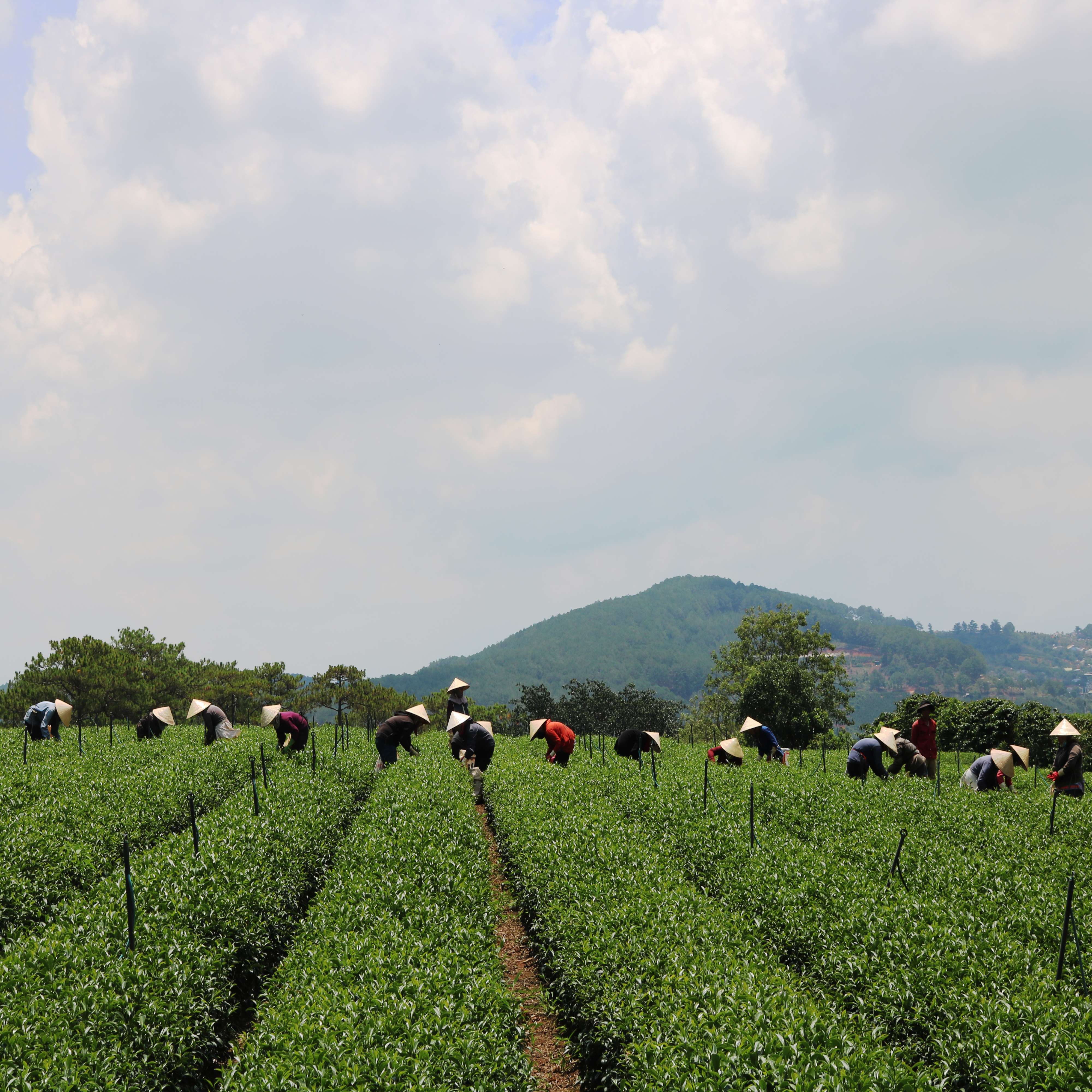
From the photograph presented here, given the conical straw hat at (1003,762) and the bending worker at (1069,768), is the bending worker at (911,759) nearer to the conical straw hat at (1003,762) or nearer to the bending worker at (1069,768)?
the conical straw hat at (1003,762)

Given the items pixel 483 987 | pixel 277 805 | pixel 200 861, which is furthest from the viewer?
pixel 277 805

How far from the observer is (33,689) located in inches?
1734

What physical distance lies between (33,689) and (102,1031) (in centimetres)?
4948

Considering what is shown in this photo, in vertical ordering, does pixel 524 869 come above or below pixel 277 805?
below

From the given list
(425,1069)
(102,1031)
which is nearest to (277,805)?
(102,1031)

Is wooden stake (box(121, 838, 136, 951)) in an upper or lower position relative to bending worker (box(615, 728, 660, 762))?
upper

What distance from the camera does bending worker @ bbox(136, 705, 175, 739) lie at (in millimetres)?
22984

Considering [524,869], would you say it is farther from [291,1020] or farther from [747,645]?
[747,645]

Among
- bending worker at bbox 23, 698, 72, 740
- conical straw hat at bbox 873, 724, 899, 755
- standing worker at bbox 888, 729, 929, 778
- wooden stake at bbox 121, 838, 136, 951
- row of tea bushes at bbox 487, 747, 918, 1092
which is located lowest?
standing worker at bbox 888, 729, 929, 778

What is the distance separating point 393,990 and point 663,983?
2741mm

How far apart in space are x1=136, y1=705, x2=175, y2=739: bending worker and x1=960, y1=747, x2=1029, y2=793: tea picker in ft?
82.8

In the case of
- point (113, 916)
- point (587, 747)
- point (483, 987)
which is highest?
point (113, 916)

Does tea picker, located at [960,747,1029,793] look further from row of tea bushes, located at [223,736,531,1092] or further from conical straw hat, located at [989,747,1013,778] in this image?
row of tea bushes, located at [223,736,531,1092]

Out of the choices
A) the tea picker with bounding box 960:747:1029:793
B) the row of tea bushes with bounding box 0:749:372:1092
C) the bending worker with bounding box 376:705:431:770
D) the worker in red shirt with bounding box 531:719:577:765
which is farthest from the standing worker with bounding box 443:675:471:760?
the tea picker with bounding box 960:747:1029:793
